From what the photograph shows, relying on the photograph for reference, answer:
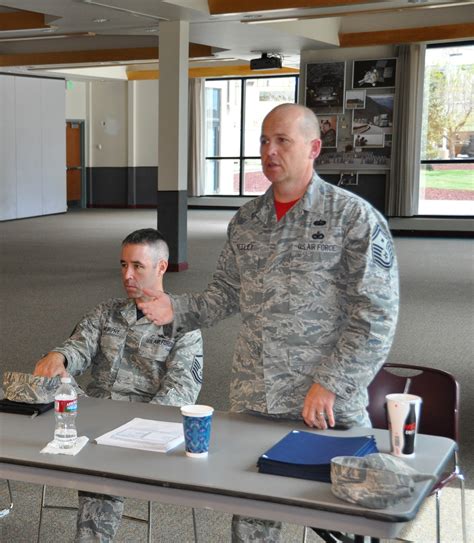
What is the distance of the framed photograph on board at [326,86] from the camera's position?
1513cm

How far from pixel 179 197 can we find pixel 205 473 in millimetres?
8828

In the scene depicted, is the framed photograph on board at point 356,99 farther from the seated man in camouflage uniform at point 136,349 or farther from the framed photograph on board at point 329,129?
the seated man in camouflage uniform at point 136,349

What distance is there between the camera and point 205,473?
196cm

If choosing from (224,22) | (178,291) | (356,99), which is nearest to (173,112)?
(224,22)

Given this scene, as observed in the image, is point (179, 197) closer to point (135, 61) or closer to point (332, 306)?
point (135, 61)

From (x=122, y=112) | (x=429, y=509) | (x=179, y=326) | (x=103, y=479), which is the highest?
(x=122, y=112)

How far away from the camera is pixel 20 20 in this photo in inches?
460

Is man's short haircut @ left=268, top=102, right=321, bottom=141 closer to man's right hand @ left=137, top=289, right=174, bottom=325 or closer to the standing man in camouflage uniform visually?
the standing man in camouflage uniform

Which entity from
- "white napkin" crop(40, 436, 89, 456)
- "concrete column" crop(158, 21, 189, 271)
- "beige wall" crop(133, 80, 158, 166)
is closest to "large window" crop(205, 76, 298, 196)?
"beige wall" crop(133, 80, 158, 166)

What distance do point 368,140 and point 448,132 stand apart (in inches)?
58.1

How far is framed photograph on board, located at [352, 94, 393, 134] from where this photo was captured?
15.0 meters

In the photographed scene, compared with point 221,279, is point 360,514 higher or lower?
lower

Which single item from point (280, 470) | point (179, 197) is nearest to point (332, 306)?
point (280, 470)

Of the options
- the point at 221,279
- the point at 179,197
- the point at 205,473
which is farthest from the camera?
the point at 179,197
